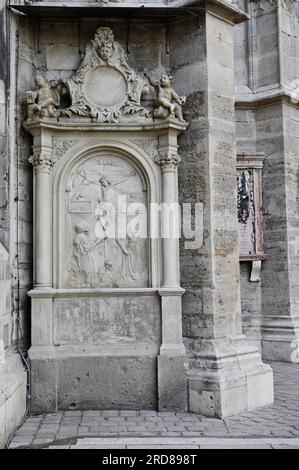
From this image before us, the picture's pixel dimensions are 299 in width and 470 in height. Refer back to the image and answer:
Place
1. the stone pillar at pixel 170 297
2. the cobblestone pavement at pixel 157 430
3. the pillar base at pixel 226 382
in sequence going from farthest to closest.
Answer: the stone pillar at pixel 170 297 → the pillar base at pixel 226 382 → the cobblestone pavement at pixel 157 430

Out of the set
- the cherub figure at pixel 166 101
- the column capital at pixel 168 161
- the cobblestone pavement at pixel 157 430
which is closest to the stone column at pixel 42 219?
the column capital at pixel 168 161

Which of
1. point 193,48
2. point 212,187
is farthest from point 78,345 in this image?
point 193,48

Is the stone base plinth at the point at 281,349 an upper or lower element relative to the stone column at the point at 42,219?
lower

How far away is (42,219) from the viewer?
6.79 meters

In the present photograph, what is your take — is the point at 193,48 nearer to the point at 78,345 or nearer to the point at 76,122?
the point at 76,122

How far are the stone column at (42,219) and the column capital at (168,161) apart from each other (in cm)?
129

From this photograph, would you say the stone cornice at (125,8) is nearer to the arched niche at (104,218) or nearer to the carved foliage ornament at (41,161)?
the arched niche at (104,218)

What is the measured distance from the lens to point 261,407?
22.4 ft

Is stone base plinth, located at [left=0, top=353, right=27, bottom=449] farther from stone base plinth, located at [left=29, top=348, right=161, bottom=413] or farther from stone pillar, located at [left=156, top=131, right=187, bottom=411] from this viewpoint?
stone pillar, located at [left=156, top=131, right=187, bottom=411]

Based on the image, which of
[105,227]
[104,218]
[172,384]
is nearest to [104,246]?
[105,227]

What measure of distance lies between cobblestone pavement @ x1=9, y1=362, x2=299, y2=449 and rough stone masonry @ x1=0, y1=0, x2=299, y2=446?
254mm

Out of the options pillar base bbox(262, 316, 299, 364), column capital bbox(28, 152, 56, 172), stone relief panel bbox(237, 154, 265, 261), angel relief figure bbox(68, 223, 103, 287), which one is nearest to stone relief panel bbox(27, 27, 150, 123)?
column capital bbox(28, 152, 56, 172)

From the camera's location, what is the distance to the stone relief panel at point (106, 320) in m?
6.78
